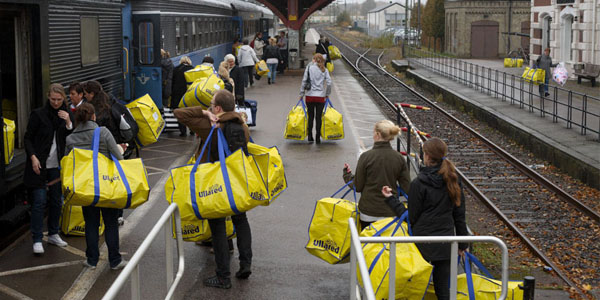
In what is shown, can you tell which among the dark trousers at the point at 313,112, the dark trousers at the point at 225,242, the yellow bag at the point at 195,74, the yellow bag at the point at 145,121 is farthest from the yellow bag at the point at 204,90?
the dark trousers at the point at 225,242

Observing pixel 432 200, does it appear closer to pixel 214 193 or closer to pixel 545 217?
pixel 214 193

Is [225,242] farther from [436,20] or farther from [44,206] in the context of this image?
[436,20]

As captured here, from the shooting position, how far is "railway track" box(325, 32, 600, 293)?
9.17 meters

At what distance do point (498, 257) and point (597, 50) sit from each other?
20.9 meters

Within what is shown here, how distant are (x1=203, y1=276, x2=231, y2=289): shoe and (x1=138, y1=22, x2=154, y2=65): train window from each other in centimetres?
929

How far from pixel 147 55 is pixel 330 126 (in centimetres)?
391

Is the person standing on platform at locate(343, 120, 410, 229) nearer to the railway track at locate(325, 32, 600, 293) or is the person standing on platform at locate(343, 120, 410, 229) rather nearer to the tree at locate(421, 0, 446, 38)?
the railway track at locate(325, 32, 600, 293)

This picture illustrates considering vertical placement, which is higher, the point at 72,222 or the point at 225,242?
the point at 225,242

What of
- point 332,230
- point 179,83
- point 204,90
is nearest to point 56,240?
point 332,230

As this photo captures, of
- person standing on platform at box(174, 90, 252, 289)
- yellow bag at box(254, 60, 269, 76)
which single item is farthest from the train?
yellow bag at box(254, 60, 269, 76)

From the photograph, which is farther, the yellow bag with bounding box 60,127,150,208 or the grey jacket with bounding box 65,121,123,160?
the grey jacket with bounding box 65,121,123,160

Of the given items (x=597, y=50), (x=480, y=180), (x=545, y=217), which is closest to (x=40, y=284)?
(x=545, y=217)

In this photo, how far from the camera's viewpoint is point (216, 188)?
649 centimetres

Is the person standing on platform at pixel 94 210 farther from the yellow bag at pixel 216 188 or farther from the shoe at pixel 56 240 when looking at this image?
the yellow bag at pixel 216 188
